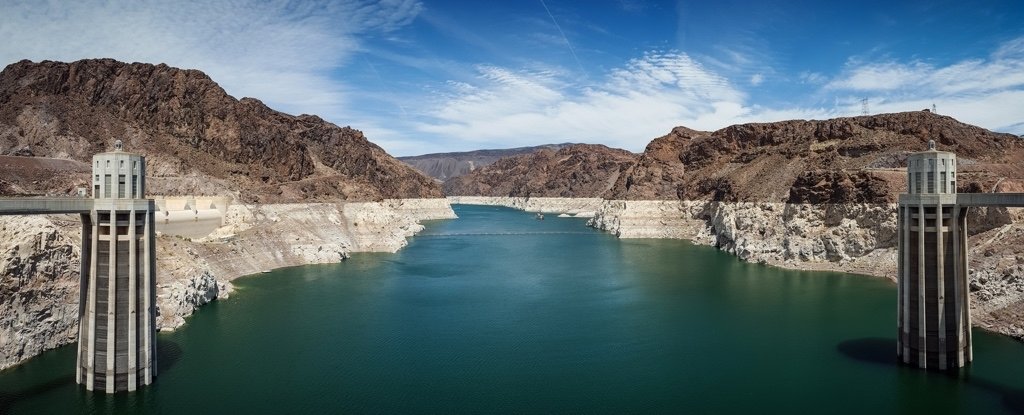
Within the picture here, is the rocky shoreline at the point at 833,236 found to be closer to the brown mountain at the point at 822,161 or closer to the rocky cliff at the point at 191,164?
the brown mountain at the point at 822,161

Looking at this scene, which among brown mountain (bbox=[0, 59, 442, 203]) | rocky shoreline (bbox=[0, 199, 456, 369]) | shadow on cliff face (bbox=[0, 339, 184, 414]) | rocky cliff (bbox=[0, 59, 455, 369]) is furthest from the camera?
brown mountain (bbox=[0, 59, 442, 203])

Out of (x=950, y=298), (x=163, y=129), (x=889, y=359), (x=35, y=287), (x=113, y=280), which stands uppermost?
(x=163, y=129)

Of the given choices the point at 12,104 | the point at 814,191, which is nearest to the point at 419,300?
the point at 814,191

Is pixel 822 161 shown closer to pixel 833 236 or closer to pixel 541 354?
pixel 833 236

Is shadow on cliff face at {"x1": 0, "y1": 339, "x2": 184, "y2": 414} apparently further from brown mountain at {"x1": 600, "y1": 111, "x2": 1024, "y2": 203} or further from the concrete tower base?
brown mountain at {"x1": 600, "y1": 111, "x2": 1024, "y2": 203}

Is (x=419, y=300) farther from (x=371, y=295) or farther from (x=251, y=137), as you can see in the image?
(x=251, y=137)

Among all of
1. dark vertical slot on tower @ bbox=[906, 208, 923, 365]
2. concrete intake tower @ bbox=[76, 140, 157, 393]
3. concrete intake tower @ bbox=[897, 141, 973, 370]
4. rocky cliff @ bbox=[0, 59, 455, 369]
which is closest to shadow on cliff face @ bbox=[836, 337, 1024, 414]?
concrete intake tower @ bbox=[897, 141, 973, 370]

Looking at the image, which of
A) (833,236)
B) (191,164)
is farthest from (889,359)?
(191,164)
